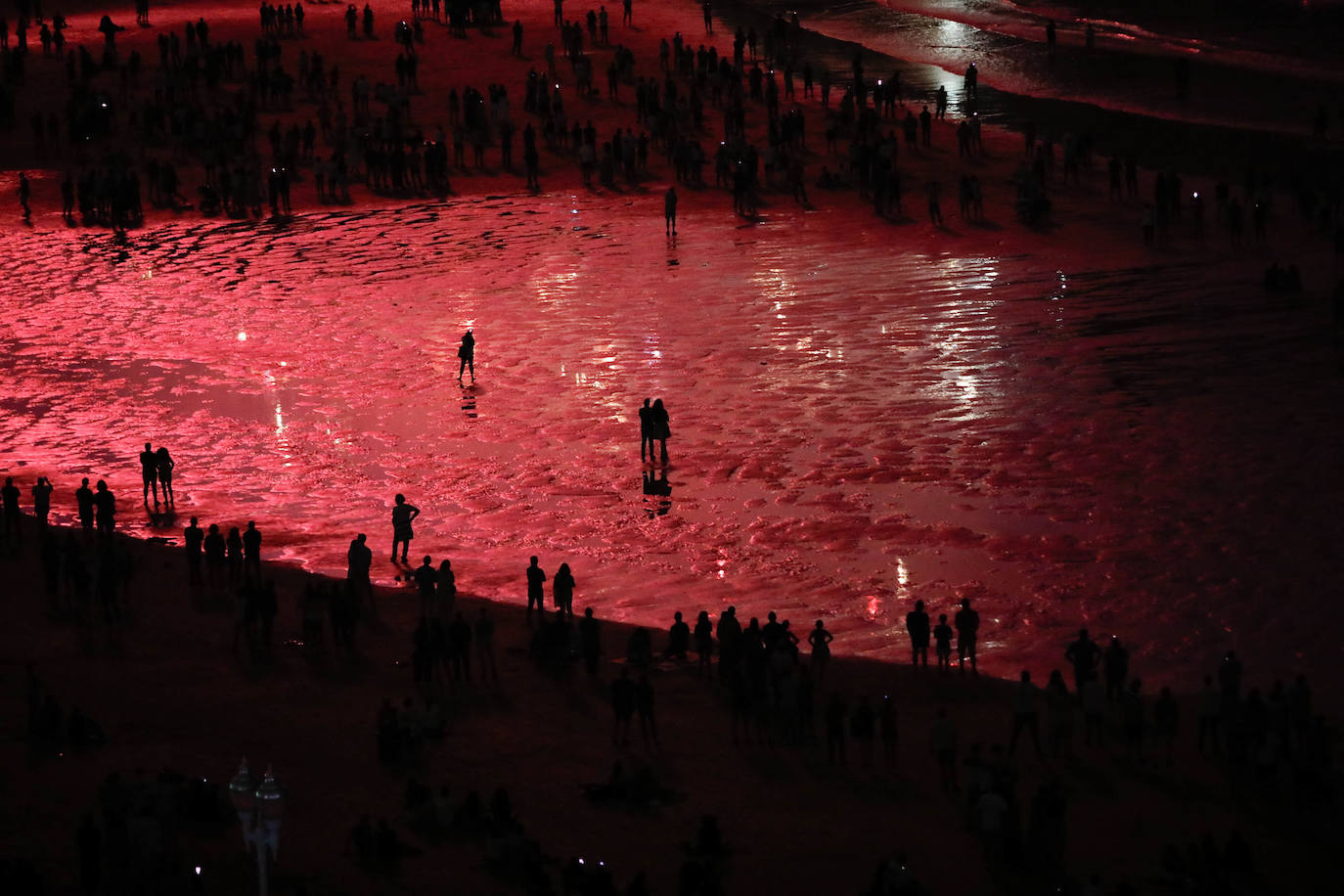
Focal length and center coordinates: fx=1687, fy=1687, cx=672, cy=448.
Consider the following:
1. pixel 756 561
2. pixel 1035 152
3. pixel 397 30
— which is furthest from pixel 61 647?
pixel 397 30

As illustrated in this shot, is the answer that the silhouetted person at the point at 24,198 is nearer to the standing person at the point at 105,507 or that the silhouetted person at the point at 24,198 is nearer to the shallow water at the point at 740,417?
the shallow water at the point at 740,417

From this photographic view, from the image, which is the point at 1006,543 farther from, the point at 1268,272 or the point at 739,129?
the point at 739,129

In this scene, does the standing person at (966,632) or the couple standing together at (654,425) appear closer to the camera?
the standing person at (966,632)

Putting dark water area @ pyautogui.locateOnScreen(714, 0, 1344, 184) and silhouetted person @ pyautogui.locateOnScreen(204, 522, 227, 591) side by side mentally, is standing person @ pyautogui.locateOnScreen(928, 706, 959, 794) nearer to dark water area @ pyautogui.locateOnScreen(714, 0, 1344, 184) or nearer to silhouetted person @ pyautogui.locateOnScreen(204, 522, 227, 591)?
silhouetted person @ pyautogui.locateOnScreen(204, 522, 227, 591)

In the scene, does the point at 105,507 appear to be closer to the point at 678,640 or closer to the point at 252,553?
the point at 252,553

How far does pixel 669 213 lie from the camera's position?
4025cm

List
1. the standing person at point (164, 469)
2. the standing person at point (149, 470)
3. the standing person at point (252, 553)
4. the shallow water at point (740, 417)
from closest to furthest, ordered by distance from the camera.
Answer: the standing person at point (252, 553), the shallow water at point (740, 417), the standing person at point (149, 470), the standing person at point (164, 469)

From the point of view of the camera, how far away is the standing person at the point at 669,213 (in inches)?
1569

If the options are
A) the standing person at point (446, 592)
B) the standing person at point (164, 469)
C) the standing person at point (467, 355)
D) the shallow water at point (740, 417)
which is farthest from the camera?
the standing person at point (467, 355)

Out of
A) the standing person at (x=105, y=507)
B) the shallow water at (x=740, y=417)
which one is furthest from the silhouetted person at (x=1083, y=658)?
the standing person at (x=105, y=507)

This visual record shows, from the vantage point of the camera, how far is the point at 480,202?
44.6 meters

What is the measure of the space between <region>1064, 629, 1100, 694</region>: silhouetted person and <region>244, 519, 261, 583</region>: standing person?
10.3 m

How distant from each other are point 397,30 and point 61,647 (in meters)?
38.4

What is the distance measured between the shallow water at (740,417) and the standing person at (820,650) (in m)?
1.34
